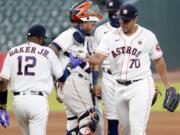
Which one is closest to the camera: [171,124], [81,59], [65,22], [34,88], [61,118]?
[34,88]

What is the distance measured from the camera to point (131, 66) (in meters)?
8.73

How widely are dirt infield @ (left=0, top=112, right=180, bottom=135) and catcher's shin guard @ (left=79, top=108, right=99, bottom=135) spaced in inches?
127

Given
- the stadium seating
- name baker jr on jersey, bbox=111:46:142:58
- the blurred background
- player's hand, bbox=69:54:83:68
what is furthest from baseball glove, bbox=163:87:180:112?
the stadium seating

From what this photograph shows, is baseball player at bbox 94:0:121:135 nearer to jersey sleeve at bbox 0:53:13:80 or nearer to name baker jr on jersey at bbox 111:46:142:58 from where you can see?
name baker jr on jersey at bbox 111:46:142:58

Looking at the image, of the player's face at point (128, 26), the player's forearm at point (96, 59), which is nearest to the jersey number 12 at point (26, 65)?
the player's forearm at point (96, 59)

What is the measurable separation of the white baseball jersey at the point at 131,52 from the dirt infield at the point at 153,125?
3836 millimetres

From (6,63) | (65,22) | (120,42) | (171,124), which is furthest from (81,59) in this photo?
(65,22)

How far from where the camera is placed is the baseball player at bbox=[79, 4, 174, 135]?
340 inches

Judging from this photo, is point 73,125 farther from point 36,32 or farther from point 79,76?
point 36,32

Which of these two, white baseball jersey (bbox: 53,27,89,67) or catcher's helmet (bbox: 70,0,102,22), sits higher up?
catcher's helmet (bbox: 70,0,102,22)

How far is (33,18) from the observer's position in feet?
88.9

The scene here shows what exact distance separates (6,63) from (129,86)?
5.24 feet

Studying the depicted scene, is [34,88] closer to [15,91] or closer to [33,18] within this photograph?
[15,91]

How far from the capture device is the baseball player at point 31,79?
8.13 m
